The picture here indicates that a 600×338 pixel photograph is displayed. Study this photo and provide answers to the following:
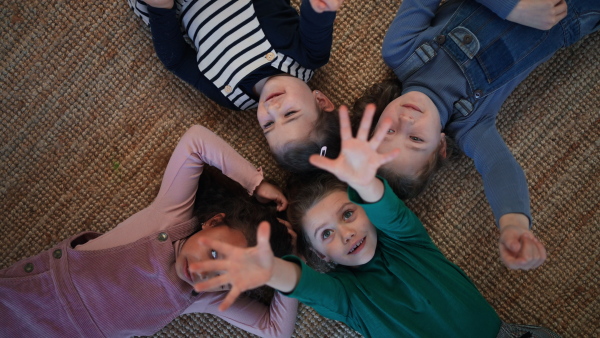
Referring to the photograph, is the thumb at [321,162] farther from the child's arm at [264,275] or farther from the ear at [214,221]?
the ear at [214,221]

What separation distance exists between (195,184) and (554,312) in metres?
0.82

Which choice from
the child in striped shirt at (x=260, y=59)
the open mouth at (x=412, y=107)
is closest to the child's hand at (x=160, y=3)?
the child in striped shirt at (x=260, y=59)

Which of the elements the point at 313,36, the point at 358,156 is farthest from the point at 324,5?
the point at 358,156

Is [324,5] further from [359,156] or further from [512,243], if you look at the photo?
[512,243]

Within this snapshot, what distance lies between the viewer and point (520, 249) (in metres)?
0.73

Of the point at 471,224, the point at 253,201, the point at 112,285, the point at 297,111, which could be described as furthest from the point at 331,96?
the point at 112,285

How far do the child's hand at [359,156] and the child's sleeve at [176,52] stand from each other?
0.41 metres

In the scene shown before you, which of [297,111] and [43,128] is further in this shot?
[43,128]

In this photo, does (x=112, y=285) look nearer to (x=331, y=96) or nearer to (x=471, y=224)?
(x=331, y=96)

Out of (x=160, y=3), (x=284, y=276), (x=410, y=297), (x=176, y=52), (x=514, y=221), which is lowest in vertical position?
(x=410, y=297)

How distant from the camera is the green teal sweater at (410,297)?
0.87 metres

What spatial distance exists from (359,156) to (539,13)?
0.50 m

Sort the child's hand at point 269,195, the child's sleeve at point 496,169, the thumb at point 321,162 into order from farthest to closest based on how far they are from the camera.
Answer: the child's hand at point 269,195 < the child's sleeve at point 496,169 < the thumb at point 321,162

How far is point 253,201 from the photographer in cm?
98
